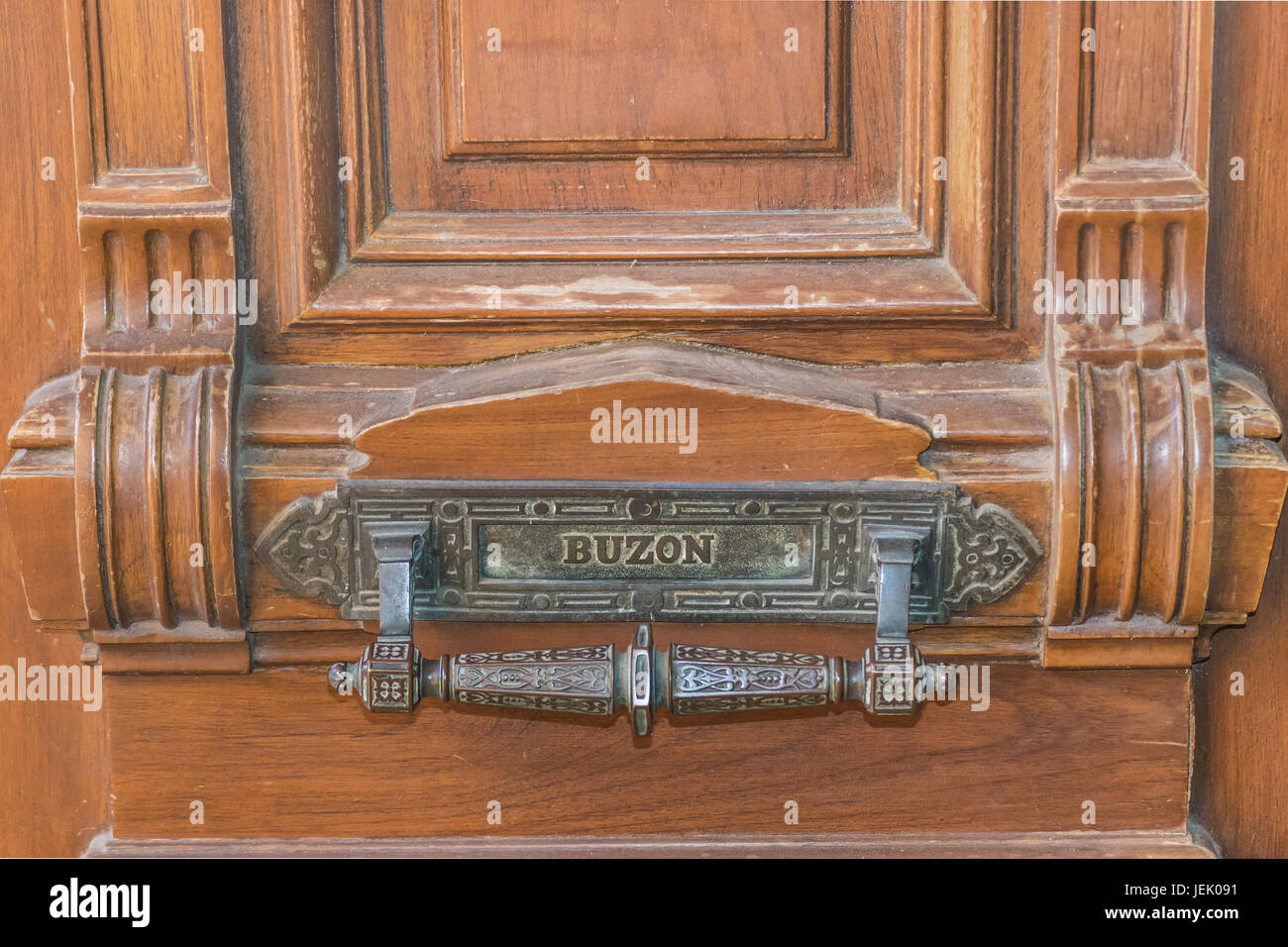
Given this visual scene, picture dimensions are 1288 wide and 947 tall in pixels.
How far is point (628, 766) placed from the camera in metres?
0.68

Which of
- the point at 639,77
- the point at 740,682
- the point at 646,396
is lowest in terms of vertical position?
the point at 740,682

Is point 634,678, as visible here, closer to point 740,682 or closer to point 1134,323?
point 740,682

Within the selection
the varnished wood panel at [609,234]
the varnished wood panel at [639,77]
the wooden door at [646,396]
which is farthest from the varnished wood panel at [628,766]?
the varnished wood panel at [639,77]

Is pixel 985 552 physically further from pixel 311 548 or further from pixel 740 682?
pixel 311 548

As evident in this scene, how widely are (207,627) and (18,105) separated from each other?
29 cm

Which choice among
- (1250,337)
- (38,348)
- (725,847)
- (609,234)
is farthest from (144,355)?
(1250,337)

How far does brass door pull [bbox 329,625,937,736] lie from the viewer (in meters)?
0.58

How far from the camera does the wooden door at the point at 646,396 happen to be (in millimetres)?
610

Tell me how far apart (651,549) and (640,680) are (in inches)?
3.0

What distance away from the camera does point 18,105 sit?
63 cm

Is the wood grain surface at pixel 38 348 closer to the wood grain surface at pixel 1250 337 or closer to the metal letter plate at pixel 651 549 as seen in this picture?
the metal letter plate at pixel 651 549

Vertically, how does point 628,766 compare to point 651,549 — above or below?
below

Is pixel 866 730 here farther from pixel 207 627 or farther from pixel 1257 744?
pixel 207 627

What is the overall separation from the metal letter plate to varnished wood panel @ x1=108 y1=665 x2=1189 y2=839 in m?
0.07
